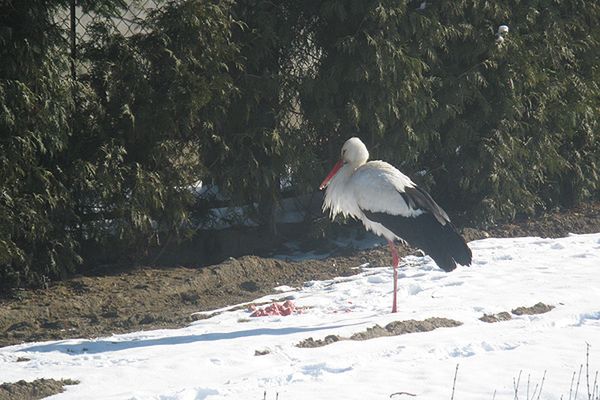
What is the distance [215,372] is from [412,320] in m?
1.72

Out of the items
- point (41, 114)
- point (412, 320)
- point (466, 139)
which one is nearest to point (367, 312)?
point (412, 320)

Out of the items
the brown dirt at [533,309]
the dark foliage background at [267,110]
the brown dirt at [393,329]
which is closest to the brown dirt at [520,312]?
the brown dirt at [533,309]

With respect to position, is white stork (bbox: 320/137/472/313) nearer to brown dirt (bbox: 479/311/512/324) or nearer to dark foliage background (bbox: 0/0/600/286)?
brown dirt (bbox: 479/311/512/324)

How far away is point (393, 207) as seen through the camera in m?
7.94

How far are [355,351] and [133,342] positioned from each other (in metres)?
1.44

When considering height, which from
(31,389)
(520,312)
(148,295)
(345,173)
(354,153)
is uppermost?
(354,153)

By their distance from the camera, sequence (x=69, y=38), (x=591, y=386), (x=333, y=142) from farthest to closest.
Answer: (x=333, y=142) → (x=69, y=38) → (x=591, y=386)

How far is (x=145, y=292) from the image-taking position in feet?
26.0

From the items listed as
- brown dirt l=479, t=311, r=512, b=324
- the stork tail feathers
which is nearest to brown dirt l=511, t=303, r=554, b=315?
brown dirt l=479, t=311, r=512, b=324

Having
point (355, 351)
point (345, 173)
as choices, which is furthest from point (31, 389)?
point (345, 173)

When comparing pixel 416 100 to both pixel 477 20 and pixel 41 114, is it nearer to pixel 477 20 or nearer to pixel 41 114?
pixel 477 20

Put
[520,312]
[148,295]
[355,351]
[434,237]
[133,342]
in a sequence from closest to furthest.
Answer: [355,351], [133,342], [520,312], [434,237], [148,295]

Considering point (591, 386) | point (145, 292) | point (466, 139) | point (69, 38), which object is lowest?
point (591, 386)

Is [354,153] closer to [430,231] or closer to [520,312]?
[430,231]
